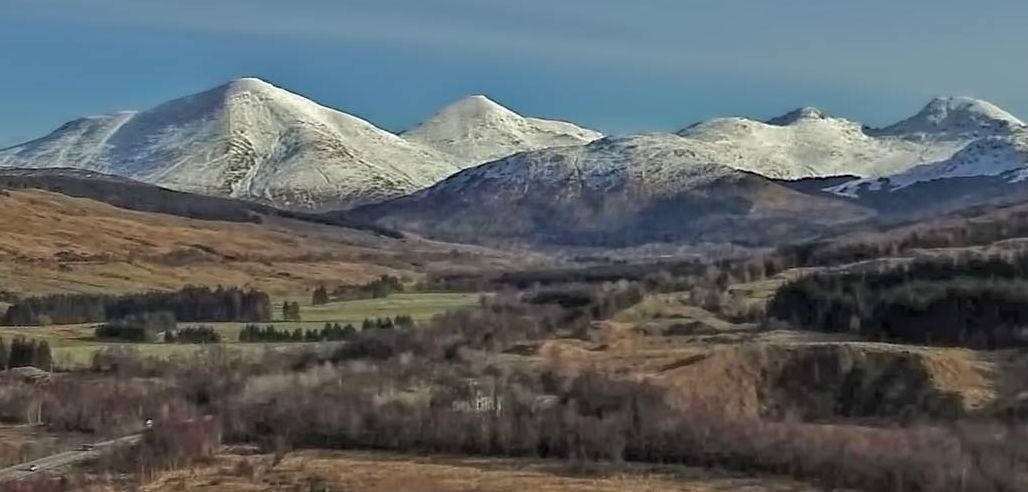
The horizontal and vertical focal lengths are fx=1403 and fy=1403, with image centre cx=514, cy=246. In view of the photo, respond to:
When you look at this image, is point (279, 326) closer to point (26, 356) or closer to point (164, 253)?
point (26, 356)

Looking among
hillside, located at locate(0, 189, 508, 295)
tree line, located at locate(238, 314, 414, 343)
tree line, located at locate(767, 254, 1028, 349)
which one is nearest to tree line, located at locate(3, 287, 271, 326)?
tree line, located at locate(238, 314, 414, 343)

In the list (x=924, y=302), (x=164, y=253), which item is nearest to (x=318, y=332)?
(x=924, y=302)

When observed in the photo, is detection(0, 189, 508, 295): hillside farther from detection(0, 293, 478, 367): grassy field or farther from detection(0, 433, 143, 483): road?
detection(0, 433, 143, 483): road

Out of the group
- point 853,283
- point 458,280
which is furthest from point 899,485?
point 458,280

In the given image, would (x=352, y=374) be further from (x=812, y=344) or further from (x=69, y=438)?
(x=812, y=344)

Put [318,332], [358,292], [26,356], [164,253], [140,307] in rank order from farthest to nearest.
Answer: [164,253], [358,292], [140,307], [318,332], [26,356]

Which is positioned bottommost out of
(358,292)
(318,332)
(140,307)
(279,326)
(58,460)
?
(58,460)
